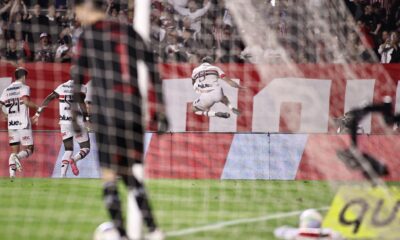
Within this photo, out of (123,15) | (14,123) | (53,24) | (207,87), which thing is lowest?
(14,123)

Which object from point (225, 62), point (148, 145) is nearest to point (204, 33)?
point (225, 62)

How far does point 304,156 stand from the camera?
1596cm

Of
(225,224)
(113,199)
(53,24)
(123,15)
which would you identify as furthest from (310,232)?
(53,24)

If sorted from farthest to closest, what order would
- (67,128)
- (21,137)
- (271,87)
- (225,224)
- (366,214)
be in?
1. (271,87)
2. (21,137)
3. (67,128)
4. (225,224)
5. (366,214)

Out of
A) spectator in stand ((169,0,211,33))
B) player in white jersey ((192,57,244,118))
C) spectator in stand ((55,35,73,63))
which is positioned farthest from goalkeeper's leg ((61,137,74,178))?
spectator in stand ((169,0,211,33))

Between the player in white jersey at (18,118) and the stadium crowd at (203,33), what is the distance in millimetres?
475

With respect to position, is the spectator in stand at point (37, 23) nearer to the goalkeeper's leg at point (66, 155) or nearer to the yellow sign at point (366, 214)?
the goalkeeper's leg at point (66, 155)

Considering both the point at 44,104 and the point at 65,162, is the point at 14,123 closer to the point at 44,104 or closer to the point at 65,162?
the point at 44,104

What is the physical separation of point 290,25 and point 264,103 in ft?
8.37

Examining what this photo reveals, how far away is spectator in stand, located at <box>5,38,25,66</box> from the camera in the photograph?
15750 mm

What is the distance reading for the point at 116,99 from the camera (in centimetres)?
749

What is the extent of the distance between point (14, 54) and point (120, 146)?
9.12 metres

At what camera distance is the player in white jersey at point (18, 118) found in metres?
16.4

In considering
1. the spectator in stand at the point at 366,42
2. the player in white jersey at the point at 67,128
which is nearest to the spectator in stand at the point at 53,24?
the player in white jersey at the point at 67,128
